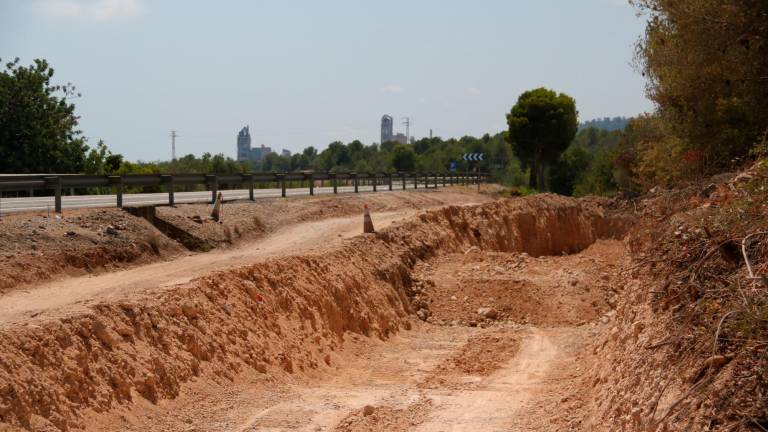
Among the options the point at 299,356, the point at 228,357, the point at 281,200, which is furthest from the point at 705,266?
the point at 281,200

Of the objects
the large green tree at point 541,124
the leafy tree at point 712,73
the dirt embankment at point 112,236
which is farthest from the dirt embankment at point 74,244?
the large green tree at point 541,124

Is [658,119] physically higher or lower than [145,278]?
higher

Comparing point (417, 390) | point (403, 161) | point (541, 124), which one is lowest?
point (417, 390)

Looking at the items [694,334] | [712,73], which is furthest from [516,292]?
[694,334]

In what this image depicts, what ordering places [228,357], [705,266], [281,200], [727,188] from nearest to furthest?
[705,266]
[727,188]
[228,357]
[281,200]

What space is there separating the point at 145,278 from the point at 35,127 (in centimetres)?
2521

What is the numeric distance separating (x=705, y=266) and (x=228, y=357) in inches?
311

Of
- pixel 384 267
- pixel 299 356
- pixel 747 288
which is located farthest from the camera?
pixel 384 267

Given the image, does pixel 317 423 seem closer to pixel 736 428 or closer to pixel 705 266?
pixel 705 266

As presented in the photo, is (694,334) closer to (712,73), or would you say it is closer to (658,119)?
(712,73)

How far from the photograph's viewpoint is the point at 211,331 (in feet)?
44.2

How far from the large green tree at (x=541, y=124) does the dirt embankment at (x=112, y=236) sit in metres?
43.2

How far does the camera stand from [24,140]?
36688 mm

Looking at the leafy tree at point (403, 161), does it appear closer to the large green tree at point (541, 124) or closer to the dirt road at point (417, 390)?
the large green tree at point (541, 124)
